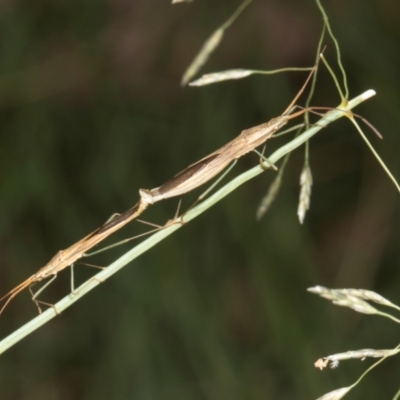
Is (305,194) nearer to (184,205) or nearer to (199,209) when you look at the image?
(199,209)

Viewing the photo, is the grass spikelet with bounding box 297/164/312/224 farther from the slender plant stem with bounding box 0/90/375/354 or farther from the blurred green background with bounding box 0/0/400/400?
the blurred green background with bounding box 0/0/400/400

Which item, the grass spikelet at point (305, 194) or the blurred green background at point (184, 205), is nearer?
the grass spikelet at point (305, 194)

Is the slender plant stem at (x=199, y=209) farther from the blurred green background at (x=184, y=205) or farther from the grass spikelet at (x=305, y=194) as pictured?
the blurred green background at (x=184, y=205)

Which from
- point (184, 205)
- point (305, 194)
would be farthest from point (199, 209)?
point (184, 205)

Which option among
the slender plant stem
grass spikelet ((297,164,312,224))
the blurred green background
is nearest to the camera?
the slender plant stem

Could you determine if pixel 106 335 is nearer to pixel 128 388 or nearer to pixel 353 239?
pixel 128 388

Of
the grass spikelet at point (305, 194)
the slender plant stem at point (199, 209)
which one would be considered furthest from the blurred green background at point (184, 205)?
the slender plant stem at point (199, 209)

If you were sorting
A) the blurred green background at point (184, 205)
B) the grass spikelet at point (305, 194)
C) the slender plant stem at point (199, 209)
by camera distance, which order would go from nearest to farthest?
the slender plant stem at point (199, 209)
the grass spikelet at point (305, 194)
the blurred green background at point (184, 205)

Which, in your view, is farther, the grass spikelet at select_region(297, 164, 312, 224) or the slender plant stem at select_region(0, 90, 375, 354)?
the grass spikelet at select_region(297, 164, 312, 224)

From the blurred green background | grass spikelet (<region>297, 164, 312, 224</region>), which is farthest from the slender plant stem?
the blurred green background
